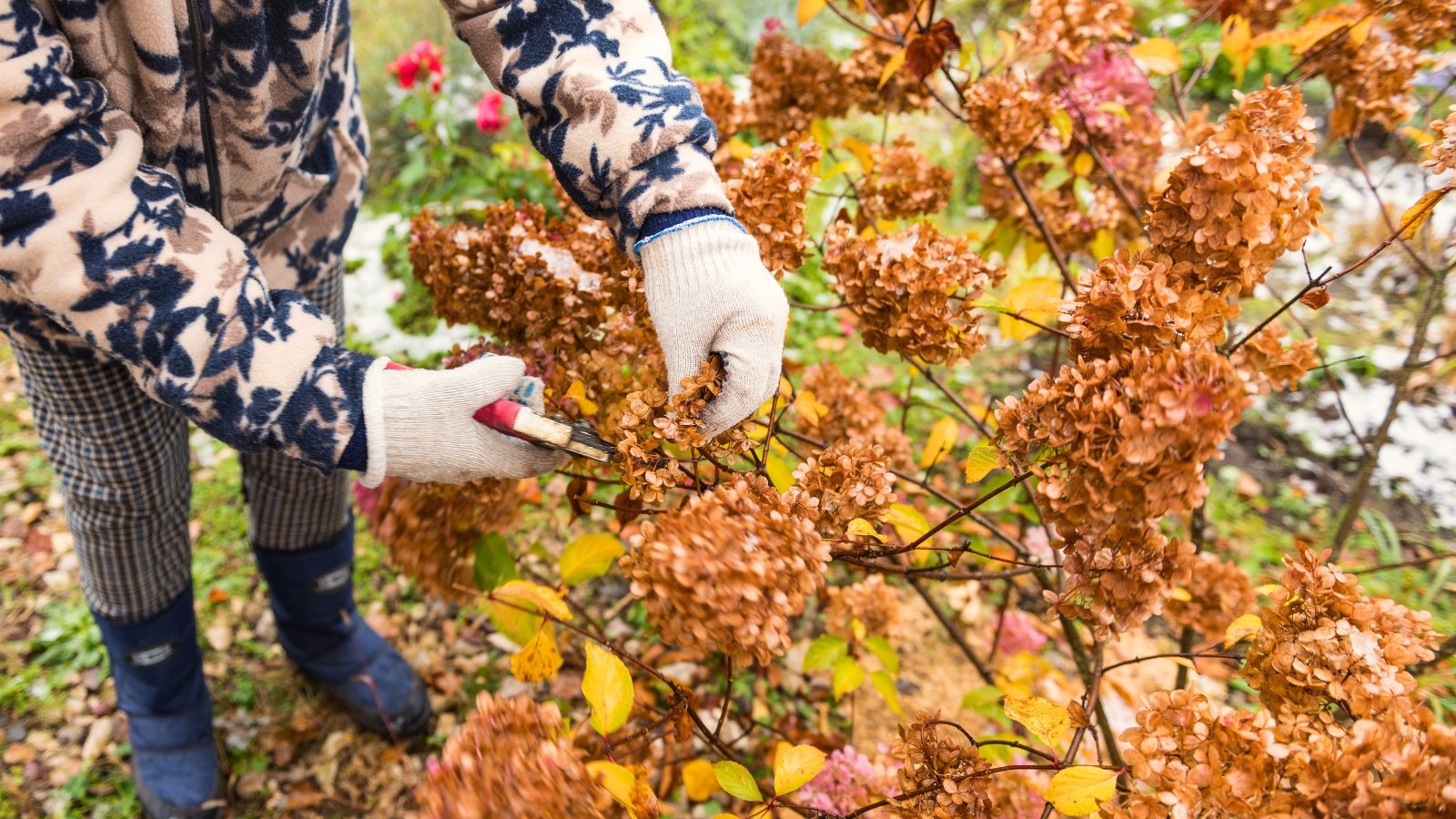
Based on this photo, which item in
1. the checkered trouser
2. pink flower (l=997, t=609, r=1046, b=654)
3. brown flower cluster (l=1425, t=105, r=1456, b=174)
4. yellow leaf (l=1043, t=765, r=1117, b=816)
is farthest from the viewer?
pink flower (l=997, t=609, r=1046, b=654)

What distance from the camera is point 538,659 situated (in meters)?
1.25

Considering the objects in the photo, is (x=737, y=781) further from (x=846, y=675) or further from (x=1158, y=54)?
(x=1158, y=54)

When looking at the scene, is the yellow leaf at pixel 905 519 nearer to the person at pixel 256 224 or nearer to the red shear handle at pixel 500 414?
the person at pixel 256 224

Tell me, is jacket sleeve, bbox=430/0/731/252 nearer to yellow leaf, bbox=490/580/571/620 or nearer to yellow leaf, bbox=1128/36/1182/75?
yellow leaf, bbox=490/580/571/620

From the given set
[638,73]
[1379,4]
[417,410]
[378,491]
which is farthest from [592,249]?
[1379,4]

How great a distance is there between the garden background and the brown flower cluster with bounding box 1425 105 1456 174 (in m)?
0.21

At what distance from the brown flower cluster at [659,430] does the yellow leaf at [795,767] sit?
1.27 feet

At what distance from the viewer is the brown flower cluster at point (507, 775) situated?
0.81 metres

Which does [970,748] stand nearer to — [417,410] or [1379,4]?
[417,410]

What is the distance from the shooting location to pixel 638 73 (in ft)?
3.96

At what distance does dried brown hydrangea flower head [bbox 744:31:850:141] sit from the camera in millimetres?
2016

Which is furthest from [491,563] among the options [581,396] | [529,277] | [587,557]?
[529,277]

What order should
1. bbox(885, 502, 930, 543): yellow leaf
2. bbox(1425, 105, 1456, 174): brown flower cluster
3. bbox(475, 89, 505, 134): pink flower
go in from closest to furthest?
bbox(1425, 105, 1456, 174): brown flower cluster
bbox(885, 502, 930, 543): yellow leaf
bbox(475, 89, 505, 134): pink flower

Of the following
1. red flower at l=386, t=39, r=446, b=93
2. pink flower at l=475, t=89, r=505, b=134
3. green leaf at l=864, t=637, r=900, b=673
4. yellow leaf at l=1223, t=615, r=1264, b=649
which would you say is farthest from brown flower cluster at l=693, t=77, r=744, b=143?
red flower at l=386, t=39, r=446, b=93
